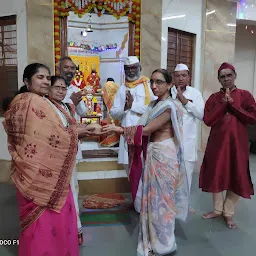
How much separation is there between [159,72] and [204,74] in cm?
391

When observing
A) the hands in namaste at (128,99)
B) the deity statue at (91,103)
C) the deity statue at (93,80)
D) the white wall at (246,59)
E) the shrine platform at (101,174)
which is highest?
the white wall at (246,59)

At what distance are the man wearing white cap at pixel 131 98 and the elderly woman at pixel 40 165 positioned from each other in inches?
60.6

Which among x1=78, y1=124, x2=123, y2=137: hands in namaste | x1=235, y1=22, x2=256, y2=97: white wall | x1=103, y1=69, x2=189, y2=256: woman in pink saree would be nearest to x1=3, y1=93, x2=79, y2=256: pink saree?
x1=78, y1=124, x2=123, y2=137: hands in namaste

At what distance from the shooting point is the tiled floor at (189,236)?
2504 millimetres

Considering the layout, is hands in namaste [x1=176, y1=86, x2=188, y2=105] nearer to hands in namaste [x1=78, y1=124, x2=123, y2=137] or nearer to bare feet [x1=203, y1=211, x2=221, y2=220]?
hands in namaste [x1=78, y1=124, x2=123, y2=137]

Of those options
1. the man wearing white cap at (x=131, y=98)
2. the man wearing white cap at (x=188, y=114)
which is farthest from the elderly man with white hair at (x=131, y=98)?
the man wearing white cap at (x=188, y=114)

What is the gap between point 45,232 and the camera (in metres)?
1.84

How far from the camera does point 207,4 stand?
5.73 m

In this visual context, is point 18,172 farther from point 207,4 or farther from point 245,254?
point 207,4

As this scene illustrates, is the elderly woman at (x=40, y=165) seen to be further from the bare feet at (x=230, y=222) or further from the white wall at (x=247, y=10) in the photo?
the white wall at (x=247, y=10)

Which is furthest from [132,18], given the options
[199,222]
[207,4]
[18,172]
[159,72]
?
[18,172]

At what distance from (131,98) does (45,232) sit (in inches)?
75.0

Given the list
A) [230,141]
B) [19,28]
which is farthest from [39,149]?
[19,28]

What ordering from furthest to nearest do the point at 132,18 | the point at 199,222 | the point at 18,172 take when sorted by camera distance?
1. the point at 132,18
2. the point at 199,222
3. the point at 18,172
